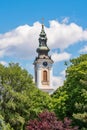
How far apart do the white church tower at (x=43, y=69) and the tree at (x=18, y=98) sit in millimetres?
55211

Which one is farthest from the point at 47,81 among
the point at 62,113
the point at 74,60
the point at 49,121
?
the point at 49,121

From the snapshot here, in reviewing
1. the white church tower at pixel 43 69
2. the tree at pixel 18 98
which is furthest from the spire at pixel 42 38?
the tree at pixel 18 98

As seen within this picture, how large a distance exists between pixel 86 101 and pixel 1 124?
11840mm

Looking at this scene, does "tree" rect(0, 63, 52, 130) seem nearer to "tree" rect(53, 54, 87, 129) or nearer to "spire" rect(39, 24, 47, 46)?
"tree" rect(53, 54, 87, 129)

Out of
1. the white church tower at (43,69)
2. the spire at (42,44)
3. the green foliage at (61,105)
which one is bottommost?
the green foliage at (61,105)

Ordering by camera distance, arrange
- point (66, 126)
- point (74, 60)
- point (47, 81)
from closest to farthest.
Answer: point (66, 126) → point (74, 60) → point (47, 81)

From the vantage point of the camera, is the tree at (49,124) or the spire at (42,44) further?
the spire at (42,44)

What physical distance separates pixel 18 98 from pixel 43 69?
59.9 meters

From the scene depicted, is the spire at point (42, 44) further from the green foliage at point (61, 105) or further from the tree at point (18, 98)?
the green foliage at point (61, 105)

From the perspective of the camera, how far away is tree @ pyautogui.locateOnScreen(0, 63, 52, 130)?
2064 inches

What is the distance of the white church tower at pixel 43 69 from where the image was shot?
11188 cm

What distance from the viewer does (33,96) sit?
56.2 metres

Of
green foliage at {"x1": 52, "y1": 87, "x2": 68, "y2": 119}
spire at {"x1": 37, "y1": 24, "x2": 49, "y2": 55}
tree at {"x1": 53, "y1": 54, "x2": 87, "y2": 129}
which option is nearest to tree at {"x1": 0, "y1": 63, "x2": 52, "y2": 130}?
green foliage at {"x1": 52, "y1": 87, "x2": 68, "y2": 119}

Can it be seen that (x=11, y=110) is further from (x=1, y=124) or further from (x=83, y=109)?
(x=1, y=124)
